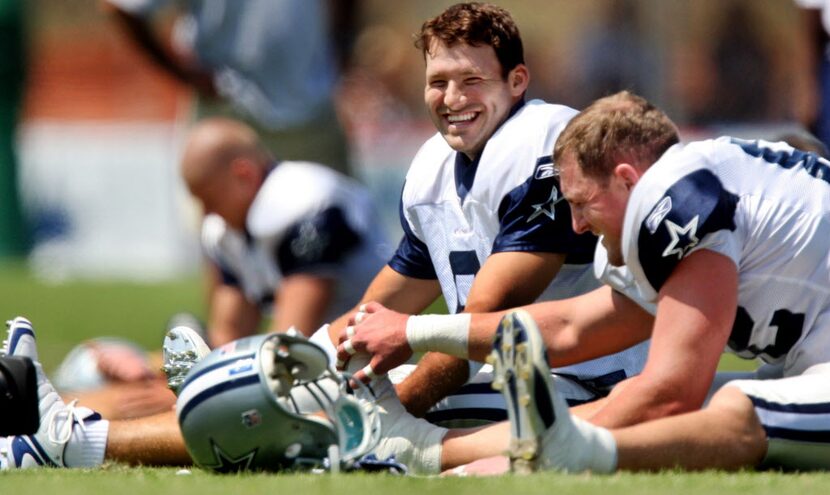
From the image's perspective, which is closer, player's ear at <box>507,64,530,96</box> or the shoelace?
the shoelace

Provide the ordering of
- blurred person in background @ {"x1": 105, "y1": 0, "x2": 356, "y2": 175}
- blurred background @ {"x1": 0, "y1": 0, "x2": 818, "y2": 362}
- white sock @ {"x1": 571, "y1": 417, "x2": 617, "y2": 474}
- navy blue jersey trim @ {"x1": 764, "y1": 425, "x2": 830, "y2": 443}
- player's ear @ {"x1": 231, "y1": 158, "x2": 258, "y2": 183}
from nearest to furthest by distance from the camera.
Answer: white sock @ {"x1": 571, "y1": 417, "x2": 617, "y2": 474} → navy blue jersey trim @ {"x1": 764, "y1": 425, "x2": 830, "y2": 443} → player's ear @ {"x1": 231, "y1": 158, "x2": 258, "y2": 183} → blurred person in background @ {"x1": 105, "y1": 0, "x2": 356, "y2": 175} → blurred background @ {"x1": 0, "y1": 0, "x2": 818, "y2": 362}

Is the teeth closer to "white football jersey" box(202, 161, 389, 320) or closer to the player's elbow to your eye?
the player's elbow

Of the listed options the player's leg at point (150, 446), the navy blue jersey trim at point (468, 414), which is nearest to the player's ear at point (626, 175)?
the navy blue jersey trim at point (468, 414)

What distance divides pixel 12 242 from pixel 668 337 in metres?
12.3

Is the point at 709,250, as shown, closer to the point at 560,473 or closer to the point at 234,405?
the point at 560,473

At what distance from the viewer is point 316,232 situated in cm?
711

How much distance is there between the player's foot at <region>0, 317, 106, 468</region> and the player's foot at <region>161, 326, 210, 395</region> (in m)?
0.27

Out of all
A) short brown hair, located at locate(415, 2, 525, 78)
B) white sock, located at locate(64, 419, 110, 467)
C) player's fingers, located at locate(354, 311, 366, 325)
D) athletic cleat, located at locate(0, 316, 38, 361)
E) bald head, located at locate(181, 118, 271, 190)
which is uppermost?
short brown hair, located at locate(415, 2, 525, 78)

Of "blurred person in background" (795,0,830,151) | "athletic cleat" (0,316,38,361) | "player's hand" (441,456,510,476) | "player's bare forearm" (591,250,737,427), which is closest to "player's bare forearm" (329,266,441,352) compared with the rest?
"athletic cleat" (0,316,38,361)

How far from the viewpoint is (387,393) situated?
4703 mm

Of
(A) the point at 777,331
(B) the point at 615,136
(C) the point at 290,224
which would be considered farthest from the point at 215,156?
(A) the point at 777,331

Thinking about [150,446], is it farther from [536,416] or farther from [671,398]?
[671,398]

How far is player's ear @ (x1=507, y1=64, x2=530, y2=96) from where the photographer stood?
5.00m

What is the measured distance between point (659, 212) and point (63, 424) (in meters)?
1.99
